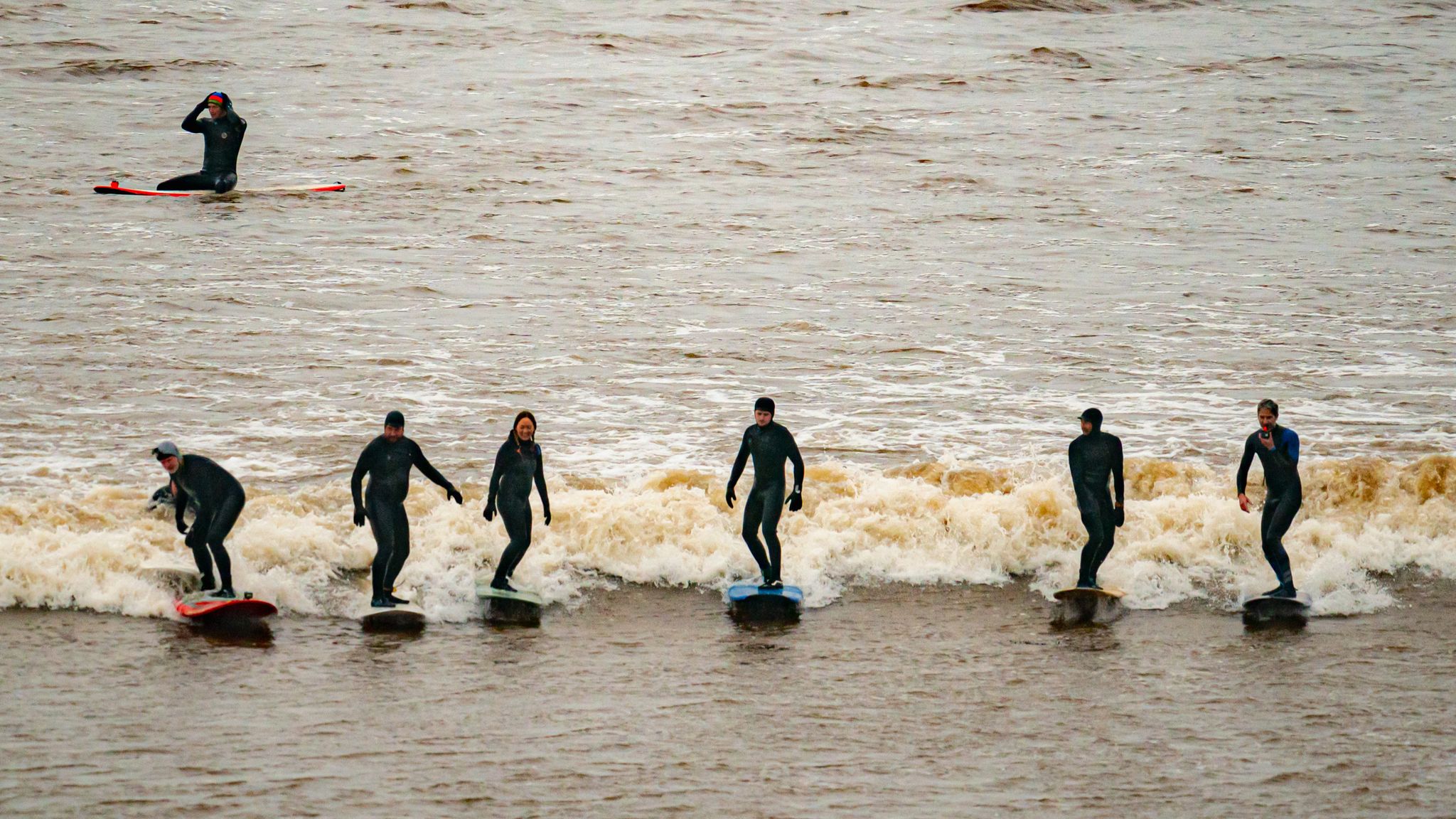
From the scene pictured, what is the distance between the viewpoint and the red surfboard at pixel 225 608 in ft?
37.3

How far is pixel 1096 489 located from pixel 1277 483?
1461 millimetres

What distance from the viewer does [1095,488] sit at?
12.4 metres

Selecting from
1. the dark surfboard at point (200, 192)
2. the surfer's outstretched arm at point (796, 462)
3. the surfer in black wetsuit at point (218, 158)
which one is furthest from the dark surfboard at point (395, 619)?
the dark surfboard at point (200, 192)

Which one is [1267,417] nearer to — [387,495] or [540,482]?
[540,482]

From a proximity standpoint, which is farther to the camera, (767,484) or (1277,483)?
(767,484)

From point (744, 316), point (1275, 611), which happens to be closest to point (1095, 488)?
point (1275, 611)

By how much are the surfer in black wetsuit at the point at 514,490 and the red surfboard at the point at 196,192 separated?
19.2 m

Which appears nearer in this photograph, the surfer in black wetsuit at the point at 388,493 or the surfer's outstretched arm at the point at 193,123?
the surfer in black wetsuit at the point at 388,493

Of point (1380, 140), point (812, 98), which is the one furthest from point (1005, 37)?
point (1380, 140)

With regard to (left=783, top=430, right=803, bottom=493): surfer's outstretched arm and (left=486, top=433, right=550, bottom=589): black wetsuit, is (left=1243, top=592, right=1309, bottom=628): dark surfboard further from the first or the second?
(left=486, top=433, right=550, bottom=589): black wetsuit

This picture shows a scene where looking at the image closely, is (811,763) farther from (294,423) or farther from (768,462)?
(294,423)

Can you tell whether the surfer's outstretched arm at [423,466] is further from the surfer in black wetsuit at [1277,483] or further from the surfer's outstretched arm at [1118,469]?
the surfer in black wetsuit at [1277,483]

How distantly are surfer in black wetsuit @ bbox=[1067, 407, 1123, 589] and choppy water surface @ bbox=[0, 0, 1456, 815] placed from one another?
507mm

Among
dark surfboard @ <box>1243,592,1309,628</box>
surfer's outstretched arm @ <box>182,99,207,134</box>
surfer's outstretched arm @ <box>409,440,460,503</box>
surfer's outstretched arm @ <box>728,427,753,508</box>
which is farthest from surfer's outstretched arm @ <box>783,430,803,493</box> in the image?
surfer's outstretched arm @ <box>182,99,207,134</box>
